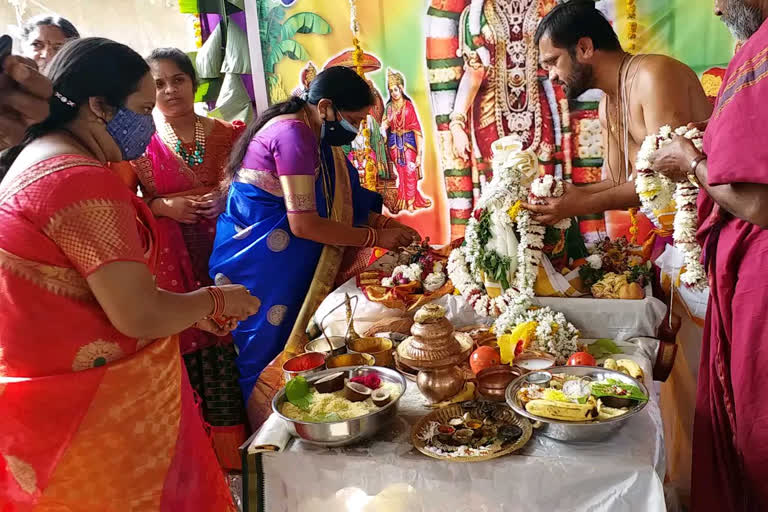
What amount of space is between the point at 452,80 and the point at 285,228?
1624mm

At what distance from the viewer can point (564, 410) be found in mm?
1488

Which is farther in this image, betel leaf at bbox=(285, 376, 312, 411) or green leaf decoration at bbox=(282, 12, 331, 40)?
green leaf decoration at bbox=(282, 12, 331, 40)

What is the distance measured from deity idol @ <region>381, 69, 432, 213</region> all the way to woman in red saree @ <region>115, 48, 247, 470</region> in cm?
128

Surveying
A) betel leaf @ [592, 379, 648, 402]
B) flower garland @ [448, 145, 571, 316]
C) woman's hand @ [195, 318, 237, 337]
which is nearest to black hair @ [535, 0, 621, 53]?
flower garland @ [448, 145, 571, 316]

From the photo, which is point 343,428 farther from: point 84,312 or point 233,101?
point 233,101

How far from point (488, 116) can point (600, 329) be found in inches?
76.0

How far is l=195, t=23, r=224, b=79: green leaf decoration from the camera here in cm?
425

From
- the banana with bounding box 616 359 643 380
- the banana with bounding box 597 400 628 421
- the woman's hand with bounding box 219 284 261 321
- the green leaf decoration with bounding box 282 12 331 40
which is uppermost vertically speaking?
the green leaf decoration with bounding box 282 12 331 40

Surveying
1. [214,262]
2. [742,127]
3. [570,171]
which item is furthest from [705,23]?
[214,262]

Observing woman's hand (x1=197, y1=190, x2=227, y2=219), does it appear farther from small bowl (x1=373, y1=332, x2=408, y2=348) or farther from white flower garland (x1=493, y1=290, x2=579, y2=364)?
white flower garland (x1=493, y1=290, x2=579, y2=364)

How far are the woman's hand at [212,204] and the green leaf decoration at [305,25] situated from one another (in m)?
1.57

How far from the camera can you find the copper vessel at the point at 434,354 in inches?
65.3

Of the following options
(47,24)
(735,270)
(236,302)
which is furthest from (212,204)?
(735,270)

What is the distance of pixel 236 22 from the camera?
4.22m
